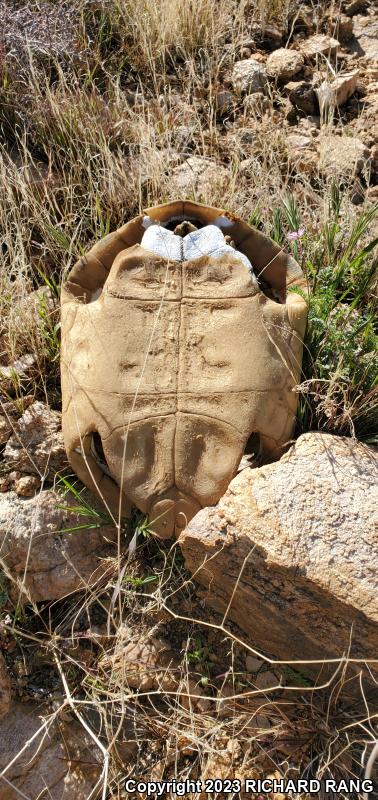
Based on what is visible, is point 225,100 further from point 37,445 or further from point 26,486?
point 26,486

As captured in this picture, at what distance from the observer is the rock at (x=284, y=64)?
4.75 m

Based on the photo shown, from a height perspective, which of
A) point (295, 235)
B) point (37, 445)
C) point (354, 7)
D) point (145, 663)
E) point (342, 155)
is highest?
point (354, 7)

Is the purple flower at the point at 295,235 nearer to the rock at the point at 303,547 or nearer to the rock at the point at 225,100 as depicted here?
the rock at the point at 303,547

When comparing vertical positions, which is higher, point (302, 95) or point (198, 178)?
point (302, 95)

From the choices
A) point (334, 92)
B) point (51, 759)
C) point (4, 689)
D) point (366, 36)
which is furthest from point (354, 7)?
point (51, 759)

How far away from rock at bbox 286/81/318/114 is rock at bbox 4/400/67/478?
2946mm

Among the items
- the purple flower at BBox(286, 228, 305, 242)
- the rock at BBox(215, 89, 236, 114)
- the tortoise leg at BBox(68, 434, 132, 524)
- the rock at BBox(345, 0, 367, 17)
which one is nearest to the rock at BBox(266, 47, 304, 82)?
the rock at BBox(215, 89, 236, 114)

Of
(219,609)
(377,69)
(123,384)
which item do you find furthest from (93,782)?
(377,69)

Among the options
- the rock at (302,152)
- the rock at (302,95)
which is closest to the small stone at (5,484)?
the rock at (302,152)

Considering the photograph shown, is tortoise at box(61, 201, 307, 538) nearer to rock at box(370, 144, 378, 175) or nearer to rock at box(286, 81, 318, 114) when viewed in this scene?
rock at box(370, 144, 378, 175)

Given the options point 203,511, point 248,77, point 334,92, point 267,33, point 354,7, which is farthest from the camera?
point 354,7

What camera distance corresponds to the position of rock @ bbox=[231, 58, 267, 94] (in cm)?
464

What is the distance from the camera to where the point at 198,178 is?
13.7 feet

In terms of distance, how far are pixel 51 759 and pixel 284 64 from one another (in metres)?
4.52
